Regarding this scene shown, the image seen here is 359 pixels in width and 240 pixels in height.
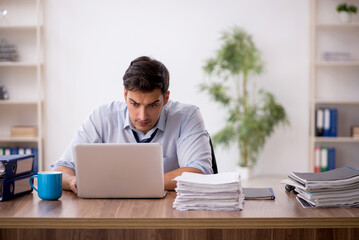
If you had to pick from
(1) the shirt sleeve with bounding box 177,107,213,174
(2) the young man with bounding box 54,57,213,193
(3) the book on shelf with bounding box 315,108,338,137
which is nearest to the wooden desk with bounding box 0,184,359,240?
(2) the young man with bounding box 54,57,213,193

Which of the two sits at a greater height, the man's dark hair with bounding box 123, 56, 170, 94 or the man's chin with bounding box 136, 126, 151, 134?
the man's dark hair with bounding box 123, 56, 170, 94

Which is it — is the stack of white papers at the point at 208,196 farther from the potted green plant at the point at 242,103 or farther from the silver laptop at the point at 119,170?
the potted green plant at the point at 242,103

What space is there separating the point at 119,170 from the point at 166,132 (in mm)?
640

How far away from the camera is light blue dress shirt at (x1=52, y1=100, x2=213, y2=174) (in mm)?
2264

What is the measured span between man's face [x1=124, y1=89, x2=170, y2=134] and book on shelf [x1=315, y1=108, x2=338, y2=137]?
3.06 m

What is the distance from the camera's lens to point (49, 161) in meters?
5.21

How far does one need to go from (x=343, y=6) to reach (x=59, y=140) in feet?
11.3

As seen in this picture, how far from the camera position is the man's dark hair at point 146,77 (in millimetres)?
2168

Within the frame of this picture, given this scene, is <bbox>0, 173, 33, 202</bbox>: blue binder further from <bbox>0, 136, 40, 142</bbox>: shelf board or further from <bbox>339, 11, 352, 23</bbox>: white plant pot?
<bbox>339, 11, 352, 23</bbox>: white plant pot

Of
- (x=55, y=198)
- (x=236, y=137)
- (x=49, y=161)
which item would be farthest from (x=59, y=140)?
(x=55, y=198)

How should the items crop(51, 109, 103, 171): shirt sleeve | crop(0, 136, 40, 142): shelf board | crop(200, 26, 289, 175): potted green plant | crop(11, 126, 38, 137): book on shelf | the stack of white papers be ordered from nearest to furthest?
the stack of white papers, crop(51, 109, 103, 171): shirt sleeve, crop(200, 26, 289, 175): potted green plant, crop(0, 136, 40, 142): shelf board, crop(11, 126, 38, 137): book on shelf

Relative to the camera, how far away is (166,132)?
237 cm

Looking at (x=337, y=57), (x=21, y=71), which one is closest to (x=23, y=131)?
(x=21, y=71)

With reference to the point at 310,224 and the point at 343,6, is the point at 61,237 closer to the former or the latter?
the point at 310,224
